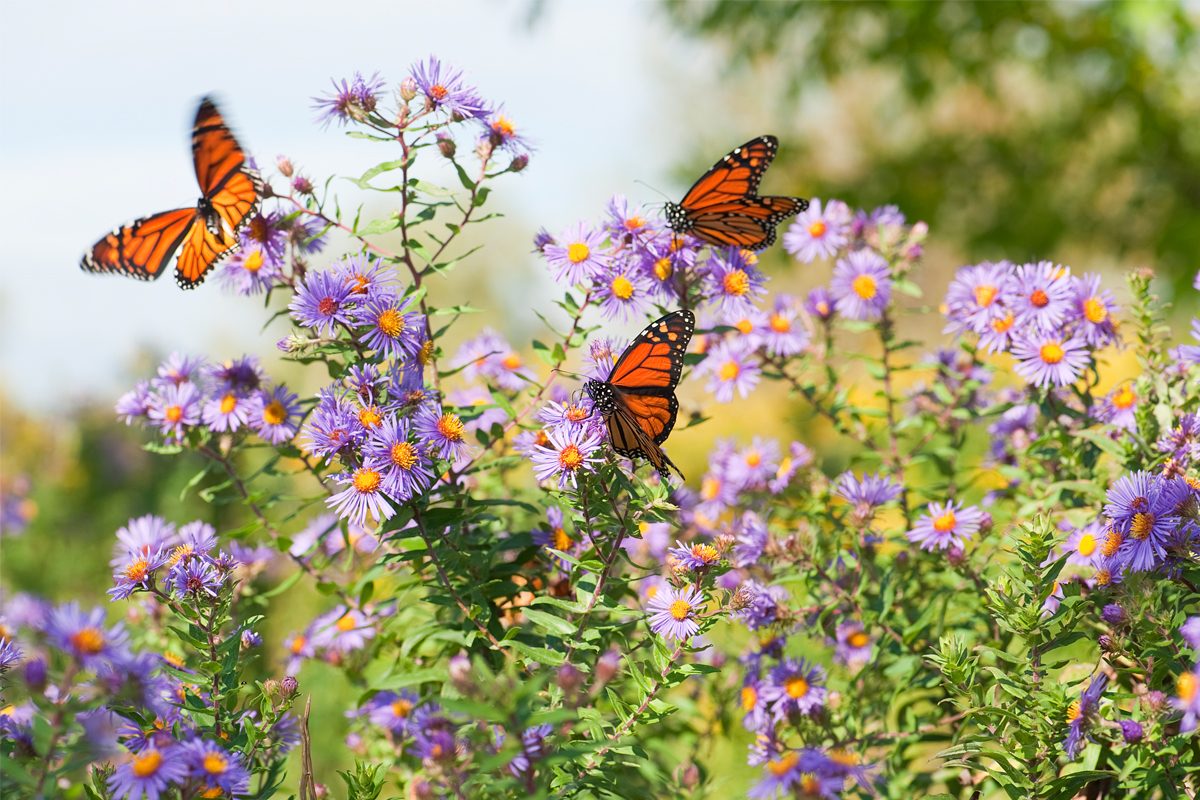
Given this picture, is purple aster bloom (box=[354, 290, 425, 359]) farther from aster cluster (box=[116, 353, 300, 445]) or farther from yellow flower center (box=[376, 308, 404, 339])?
aster cluster (box=[116, 353, 300, 445])

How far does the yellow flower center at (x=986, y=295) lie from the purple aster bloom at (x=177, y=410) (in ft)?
7.02

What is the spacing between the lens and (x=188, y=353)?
9.21ft

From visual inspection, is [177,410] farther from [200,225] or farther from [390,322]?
[390,322]

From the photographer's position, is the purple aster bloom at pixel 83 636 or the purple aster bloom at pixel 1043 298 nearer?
the purple aster bloom at pixel 83 636

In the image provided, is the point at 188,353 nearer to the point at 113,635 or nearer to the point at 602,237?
the point at 602,237

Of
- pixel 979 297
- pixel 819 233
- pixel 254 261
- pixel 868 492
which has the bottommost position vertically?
pixel 868 492

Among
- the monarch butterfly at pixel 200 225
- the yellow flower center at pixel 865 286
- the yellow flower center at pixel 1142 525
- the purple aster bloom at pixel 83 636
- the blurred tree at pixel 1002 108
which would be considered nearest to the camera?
the purple aster bloom at pixel 83 636

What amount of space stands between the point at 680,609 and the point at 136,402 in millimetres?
1594

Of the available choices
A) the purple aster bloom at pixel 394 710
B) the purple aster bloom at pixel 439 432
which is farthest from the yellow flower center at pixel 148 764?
the purple aster bloom at pixel 394 710

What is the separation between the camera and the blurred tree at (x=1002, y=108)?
29.9 ft

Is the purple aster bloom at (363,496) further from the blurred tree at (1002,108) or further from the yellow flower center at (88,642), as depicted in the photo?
the blurred tree at (1002,108)

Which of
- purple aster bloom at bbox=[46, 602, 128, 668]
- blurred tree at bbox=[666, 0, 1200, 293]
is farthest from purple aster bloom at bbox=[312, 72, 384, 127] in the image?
blurred tree at bbox=[666, 0, 1200, 293]

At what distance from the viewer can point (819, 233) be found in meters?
3.14

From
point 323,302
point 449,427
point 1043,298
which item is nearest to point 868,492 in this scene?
point 1043,298
